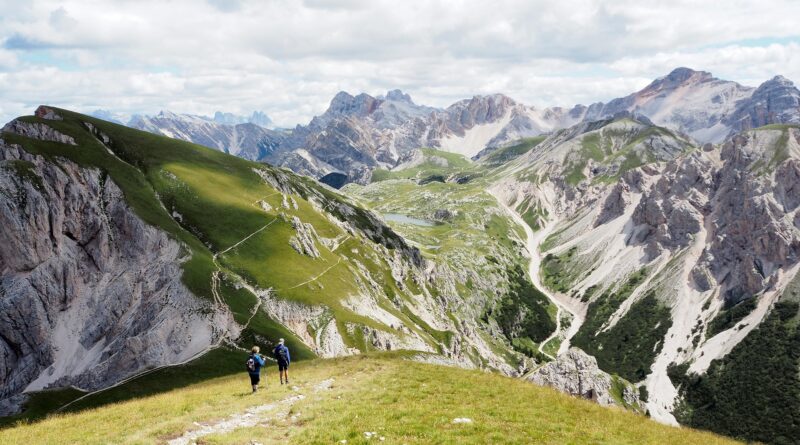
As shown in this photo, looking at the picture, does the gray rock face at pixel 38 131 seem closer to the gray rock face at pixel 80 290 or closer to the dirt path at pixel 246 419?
the gray rock face at pixel 80 290

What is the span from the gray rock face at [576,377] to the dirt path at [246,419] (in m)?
121

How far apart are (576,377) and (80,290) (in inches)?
5426

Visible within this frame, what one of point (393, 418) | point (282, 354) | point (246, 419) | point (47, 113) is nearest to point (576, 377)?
point (282, 354)

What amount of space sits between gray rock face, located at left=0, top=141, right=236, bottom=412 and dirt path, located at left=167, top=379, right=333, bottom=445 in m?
74.9

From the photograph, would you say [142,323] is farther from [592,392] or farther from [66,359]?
[592,392]

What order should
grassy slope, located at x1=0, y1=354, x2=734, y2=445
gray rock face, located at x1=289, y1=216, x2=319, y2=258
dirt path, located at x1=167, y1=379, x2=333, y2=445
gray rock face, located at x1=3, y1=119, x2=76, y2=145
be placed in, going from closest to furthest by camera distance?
1. grassy slope, located at x1=0, y1=354, x2=734, y2=445
2. dirt path, located at x1=167, y1=379, x2=333, y2=445
3. gray rock face, located at x1=3, y1=119, x2=76, y2=145
4. gray rock face, located at x1=289, y1=216, x2=319, y2=258

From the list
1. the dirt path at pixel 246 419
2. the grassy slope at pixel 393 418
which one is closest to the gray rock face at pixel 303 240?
the grassy slope at pixel 393 418

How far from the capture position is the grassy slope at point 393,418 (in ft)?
93.2

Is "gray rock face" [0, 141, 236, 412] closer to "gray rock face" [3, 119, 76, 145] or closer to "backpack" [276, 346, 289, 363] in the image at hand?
"gray rock face" [3, 119, 76, 145]

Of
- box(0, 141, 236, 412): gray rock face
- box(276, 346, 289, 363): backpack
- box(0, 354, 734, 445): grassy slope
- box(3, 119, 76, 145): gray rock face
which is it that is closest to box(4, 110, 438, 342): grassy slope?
box(3, 119, 76, 145): gray rock face

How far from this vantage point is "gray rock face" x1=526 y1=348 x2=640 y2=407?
149250mm

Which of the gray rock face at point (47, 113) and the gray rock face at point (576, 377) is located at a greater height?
the gray rock face at point (47, 113)

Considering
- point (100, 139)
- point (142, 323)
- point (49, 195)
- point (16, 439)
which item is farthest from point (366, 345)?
point (100, 139)

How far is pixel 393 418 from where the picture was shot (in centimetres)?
3064
